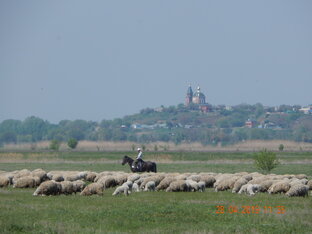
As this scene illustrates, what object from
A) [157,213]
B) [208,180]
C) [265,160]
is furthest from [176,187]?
[265,160]

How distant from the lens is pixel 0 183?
1380 inches

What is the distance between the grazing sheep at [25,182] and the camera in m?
33.7

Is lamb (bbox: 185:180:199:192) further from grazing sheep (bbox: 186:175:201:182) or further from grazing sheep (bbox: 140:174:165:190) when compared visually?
grazing sheep (bbox: 186:175:201:182)

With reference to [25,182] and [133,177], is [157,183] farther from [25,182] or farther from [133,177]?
[25,182]

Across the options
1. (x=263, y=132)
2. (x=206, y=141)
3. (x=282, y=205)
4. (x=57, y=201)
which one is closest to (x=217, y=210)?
(x=282, y=205)

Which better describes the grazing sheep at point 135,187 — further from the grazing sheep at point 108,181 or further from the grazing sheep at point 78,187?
the grazing sheep at point 78,187

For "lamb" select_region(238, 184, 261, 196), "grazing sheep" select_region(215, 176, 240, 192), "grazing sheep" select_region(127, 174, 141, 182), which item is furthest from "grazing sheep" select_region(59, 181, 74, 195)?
"lamb" select_region(238, 184, 261, 196)

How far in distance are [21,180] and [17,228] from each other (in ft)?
42.8
